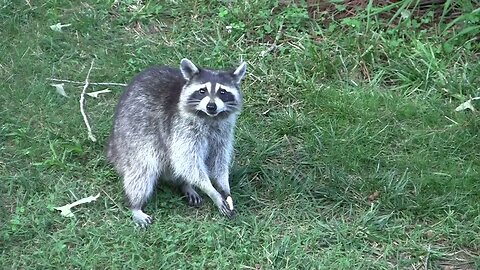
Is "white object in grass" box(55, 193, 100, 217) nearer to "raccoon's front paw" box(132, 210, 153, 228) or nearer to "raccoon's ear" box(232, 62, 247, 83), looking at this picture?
"raccoon's front paw" box(132, 210, 153, 228)

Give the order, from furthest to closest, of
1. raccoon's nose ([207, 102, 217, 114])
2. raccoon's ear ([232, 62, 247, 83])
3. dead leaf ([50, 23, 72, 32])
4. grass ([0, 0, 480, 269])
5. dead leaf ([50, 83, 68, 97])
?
dead leaf ([50, 23, 72, 32])
dead leaf ([50, 83, 68, 97])
raccoon's ear ([232, 62, 247, 83])
raccoon's nose ([207, 102, 217, 114])
grass ([0, 0, 480, 269])

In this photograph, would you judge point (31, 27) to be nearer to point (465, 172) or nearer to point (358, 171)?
point (358, 171)

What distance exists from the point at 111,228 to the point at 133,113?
0.60 m

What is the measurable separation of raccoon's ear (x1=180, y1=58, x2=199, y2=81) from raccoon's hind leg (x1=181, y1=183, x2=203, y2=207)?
1.84 ft

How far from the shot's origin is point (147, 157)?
4.46m

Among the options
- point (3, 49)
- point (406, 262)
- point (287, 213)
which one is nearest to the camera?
point (406, 262)

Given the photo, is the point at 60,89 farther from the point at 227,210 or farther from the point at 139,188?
the point at 227,210

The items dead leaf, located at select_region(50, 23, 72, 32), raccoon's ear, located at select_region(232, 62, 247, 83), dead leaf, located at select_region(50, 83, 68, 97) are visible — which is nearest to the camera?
raccoon's ear, located at select_region(232, 62, 247, 83)

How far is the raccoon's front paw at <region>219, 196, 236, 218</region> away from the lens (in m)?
4.38

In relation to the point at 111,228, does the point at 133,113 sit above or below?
above

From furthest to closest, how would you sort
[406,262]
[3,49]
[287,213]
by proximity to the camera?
[3,49] < [287,213] < [406,262]

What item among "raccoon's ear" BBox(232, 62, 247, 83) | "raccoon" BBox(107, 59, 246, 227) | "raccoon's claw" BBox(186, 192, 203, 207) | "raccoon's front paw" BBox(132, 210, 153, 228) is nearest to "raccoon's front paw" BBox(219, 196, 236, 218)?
"raccoon" BBox(107, 59, 246, 227)

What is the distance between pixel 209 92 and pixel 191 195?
0.57 meters

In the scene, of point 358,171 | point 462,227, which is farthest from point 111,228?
point 462,227
